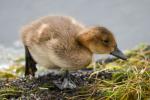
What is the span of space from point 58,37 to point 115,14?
13.7 ft

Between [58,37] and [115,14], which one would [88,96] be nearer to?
[58,37]

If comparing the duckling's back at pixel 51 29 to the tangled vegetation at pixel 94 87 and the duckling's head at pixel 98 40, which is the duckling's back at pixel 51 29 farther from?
the tangled vegetation at pixel 94 87

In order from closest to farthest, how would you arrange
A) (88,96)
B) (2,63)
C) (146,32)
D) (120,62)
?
(88,96)
(120,62)
(2,63)
(146,32)

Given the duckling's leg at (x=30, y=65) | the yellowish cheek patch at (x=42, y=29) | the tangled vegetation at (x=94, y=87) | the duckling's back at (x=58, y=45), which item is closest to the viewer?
the tangled vegetation at (x=94, y=87)

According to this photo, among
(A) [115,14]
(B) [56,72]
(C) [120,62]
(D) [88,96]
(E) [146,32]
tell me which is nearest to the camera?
(D) [88,96]

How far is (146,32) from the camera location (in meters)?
7.93

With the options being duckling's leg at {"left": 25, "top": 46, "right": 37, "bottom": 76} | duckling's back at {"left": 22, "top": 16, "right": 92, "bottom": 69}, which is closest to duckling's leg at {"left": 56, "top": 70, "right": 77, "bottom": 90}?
duckling's back at {"left": 22, "top": 16, "right": 92, "bottom": 69}

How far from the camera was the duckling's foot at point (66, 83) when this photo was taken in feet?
14.8

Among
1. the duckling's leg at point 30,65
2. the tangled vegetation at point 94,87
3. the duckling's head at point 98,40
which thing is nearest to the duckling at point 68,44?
the duckling's head at point 98,40

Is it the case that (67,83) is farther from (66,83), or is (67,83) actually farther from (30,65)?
(30,65)

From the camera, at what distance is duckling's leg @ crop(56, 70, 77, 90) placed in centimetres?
450

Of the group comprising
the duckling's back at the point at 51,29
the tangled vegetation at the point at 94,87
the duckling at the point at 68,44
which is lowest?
the tangled vegetation at the point at 94,87

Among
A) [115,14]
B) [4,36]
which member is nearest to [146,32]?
[115,14]

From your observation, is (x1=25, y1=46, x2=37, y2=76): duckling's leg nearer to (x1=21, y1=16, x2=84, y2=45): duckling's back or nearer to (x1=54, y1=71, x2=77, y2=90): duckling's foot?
(x1=21, y1=16, x2=84, y2=45): duckling's back
